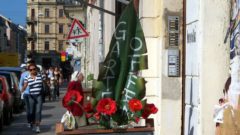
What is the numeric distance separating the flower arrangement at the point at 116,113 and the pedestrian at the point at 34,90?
8.41 m

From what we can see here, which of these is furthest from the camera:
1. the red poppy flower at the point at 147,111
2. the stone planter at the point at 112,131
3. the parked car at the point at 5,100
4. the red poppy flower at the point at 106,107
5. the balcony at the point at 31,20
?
the balcony at the point at 31,20

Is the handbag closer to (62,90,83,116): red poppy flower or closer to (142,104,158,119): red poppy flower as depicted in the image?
(62,90,83,116): red poppy flower

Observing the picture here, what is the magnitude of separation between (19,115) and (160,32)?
535 inches

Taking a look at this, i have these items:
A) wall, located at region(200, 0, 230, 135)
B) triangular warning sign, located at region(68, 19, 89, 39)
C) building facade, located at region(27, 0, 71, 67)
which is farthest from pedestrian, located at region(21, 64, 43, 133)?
building facade, located at region(27, 0, 71, 67)

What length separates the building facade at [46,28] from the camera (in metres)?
128

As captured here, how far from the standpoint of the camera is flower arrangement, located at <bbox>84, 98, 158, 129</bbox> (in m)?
6.81

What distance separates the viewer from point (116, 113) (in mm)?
6879

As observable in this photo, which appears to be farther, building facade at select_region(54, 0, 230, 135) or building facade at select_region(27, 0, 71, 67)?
building facade at select_region(27, 0, 71, 67)

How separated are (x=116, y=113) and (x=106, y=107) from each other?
0.43 feet

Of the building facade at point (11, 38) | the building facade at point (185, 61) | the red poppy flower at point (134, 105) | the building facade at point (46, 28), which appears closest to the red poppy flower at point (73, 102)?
the red poppy flower at point (134, 105)

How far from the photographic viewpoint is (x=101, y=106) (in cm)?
682

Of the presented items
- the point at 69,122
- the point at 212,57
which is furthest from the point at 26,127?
the point at 69,122

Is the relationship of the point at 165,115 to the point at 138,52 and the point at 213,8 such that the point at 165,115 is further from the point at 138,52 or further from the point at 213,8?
the point at 138,52

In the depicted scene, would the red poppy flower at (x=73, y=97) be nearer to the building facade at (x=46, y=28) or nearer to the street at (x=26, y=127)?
the street at (x=26, y=127)
